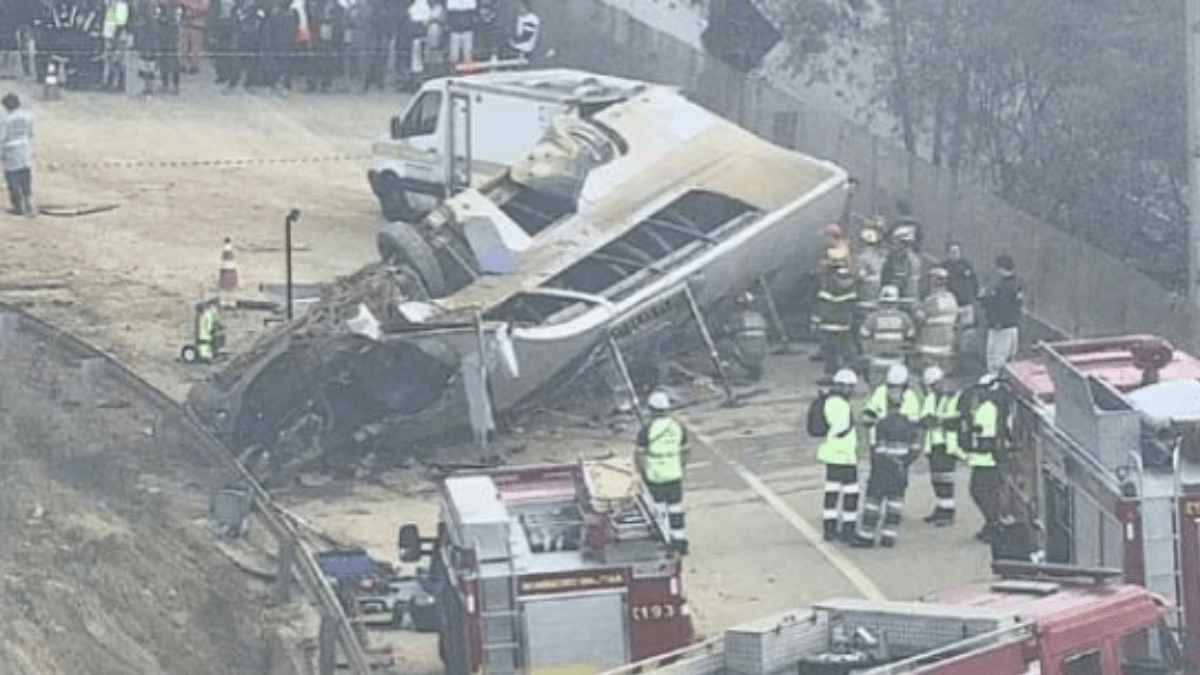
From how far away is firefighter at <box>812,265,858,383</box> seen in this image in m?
26.2

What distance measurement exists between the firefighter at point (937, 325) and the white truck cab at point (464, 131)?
195 inches

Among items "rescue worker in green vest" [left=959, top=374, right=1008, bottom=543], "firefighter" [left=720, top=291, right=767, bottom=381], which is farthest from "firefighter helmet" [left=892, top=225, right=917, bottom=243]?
"rescue worker in green vest" [left=959, top=374, right=1008, bottom=543]

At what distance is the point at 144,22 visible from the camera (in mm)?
36938

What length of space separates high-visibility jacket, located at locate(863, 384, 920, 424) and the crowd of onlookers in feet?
53.2

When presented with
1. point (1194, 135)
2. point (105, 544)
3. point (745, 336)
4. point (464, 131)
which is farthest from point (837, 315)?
point (105, 544)

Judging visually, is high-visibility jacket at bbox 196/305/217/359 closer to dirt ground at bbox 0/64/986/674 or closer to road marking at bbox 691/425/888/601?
dirt ground at bbox 0/64/986/674

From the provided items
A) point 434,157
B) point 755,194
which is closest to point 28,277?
point 434,157

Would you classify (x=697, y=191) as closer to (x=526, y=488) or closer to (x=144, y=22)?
(x=526, y=488)

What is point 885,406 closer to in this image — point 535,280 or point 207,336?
point 535,280

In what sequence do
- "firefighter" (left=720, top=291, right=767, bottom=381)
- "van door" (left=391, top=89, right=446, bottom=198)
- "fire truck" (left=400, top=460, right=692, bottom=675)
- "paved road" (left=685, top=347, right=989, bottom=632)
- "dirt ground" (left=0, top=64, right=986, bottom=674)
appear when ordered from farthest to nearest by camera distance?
"van door" (left=391, top=89, right=446, bottom=198)
"firefighter" (left=720, top=291, right=767, bottom=381)
"dirt ground" (left=0, top=64, right=986, bottom=674)
"paved road" (left=685, top=347, right=989, bottom=632)
"fire truck" (left=400, top=460, right=692, bottom=675)

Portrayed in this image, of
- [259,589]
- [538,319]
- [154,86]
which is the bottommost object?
[259,589]

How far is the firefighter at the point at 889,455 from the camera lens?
21.5m

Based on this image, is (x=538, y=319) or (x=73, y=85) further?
(x=73, y=85)

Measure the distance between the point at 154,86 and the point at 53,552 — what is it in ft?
66.4
